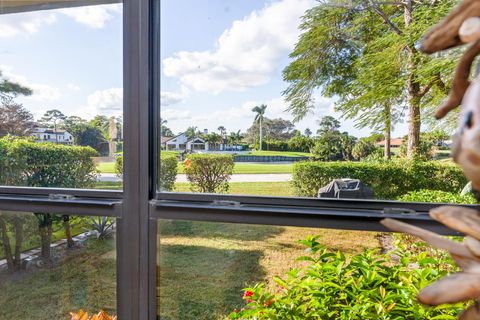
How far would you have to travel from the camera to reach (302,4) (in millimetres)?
1298

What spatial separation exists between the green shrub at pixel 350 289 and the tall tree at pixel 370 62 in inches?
17.2

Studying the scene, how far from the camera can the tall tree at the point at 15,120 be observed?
169cm

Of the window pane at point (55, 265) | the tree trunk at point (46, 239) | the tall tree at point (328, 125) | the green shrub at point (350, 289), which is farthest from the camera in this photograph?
the tree trunk at point (46, 239)

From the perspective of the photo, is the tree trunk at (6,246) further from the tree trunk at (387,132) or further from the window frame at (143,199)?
the tree trunk at (387,132)

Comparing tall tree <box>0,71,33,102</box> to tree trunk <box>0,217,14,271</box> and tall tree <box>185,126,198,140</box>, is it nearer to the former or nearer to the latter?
tree trunk <box>0,217,14,271</box>

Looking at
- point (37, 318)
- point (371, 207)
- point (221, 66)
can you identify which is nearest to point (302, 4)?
point (221, 66)

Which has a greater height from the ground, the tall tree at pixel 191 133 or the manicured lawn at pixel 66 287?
the tall tree at pixel 191 133

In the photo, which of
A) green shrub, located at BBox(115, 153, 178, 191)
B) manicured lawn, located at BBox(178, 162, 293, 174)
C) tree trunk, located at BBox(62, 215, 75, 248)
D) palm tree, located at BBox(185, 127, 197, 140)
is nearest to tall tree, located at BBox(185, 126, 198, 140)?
palm tree, located at BBox(185, 127, 197, 140)

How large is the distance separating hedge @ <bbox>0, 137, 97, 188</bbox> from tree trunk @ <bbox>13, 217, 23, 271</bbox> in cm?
19

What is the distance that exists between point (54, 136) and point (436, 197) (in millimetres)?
1733

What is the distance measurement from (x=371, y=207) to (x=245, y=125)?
0.59 m

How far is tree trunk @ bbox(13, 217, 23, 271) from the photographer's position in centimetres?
165

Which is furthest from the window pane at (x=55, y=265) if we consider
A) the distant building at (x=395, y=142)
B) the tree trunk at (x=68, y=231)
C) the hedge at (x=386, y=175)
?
the distant building at (x=395, y=142)

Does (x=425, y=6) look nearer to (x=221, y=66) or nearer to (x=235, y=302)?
(x=221, y=66)
